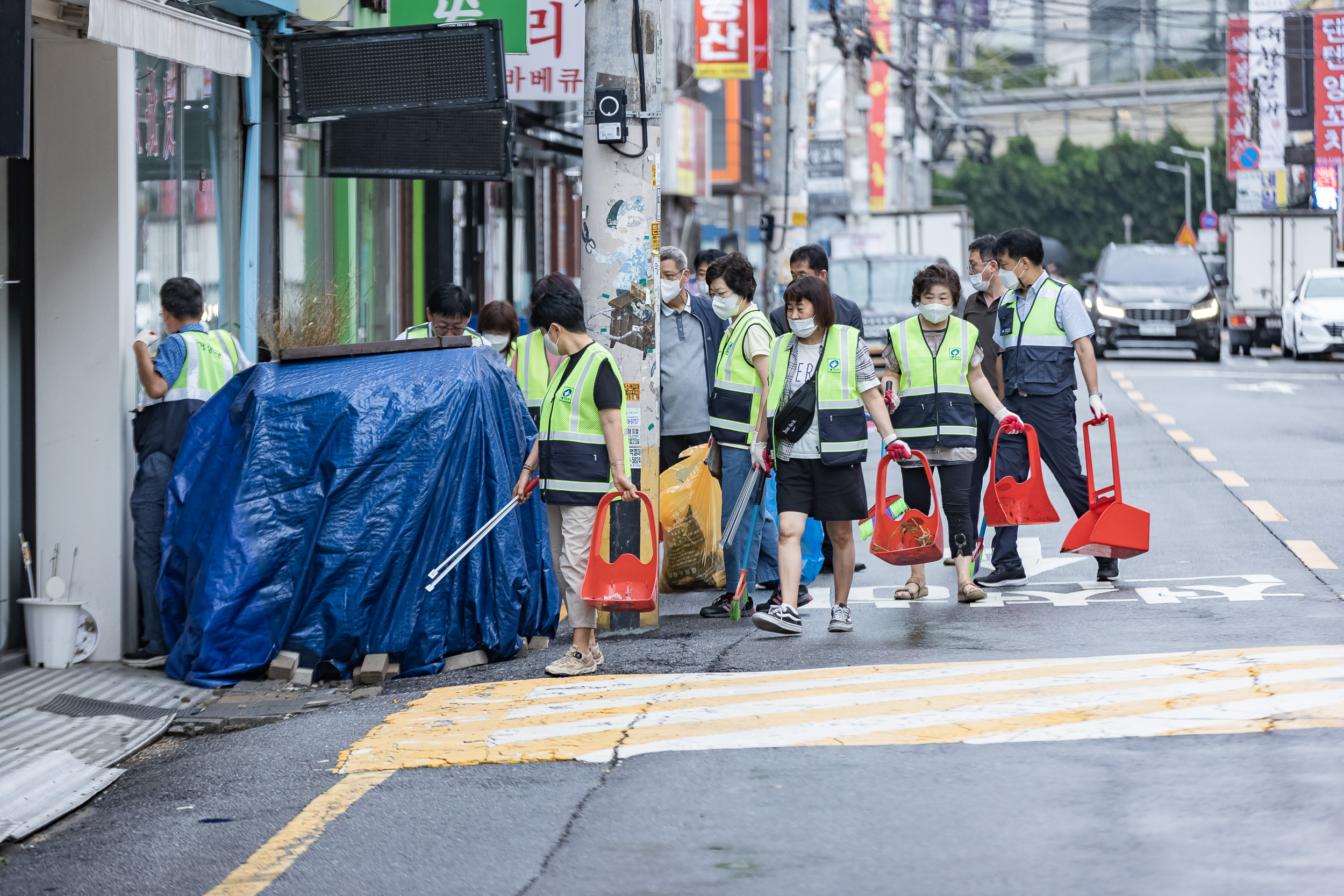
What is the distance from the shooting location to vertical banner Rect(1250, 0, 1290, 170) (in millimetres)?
43469

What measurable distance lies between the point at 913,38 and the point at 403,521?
36756 mm

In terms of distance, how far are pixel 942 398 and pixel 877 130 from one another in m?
46.1

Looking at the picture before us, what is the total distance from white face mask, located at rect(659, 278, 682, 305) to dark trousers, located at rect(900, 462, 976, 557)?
5.04 feet

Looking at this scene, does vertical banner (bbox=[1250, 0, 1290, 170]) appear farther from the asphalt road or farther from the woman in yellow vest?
the asphalt road

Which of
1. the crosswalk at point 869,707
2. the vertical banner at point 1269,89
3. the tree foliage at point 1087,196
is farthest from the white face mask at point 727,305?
the tree foliage at point 1087,196

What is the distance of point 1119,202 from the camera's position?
7781 cm

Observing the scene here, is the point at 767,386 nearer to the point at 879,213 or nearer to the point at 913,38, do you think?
the point at 879,213

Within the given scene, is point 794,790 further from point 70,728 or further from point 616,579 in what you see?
point 70,728

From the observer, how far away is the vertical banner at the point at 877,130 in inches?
2088

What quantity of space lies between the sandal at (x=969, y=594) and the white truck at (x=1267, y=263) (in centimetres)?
2499

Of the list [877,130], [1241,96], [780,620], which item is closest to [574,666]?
[780,620]

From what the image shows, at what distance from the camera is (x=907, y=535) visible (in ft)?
28.1

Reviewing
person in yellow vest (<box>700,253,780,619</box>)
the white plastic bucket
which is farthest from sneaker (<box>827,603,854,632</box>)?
the white plastic bucket

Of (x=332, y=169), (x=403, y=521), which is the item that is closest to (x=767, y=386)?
(x=403, y=521)
